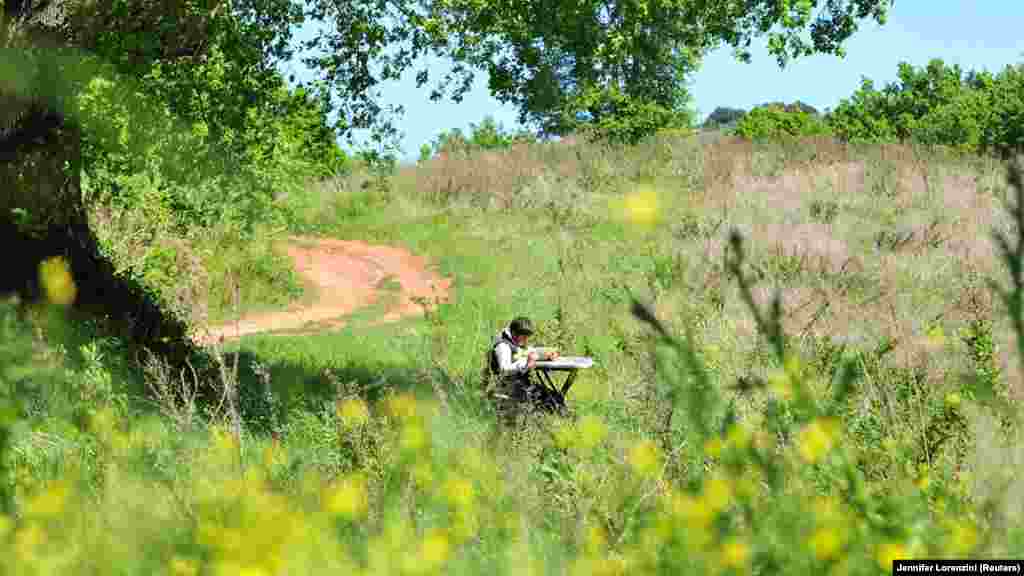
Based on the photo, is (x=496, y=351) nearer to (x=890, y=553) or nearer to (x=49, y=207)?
(x=49, y=207)

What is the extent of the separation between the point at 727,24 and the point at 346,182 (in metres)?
22.2

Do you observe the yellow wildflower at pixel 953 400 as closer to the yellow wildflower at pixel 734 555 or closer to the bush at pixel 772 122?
the yellow wildflower at pixel 734 555

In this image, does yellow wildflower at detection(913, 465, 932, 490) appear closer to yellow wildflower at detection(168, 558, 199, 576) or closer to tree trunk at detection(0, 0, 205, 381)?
yellow wildflower at detection(168, 558, 199, 576)

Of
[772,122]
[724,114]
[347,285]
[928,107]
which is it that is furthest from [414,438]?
[724,114]

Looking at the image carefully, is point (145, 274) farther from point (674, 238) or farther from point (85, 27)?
point (674, 238)

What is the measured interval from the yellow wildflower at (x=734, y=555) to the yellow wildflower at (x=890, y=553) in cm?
30

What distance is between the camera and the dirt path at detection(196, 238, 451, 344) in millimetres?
20516

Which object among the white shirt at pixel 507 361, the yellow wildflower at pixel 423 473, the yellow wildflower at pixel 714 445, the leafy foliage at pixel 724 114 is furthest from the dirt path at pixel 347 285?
the leafy foliage at pixel 724 114

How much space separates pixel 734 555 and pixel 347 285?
21488 mm

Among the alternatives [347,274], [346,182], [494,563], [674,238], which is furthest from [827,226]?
[494,563]

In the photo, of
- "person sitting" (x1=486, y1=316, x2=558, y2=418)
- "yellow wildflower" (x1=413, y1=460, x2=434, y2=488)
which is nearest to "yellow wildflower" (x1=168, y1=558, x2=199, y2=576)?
"yellow wildflower" (x1=413, y1=460, x2=434, y2=488)

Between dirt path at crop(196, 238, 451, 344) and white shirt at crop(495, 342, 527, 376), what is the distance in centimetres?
808

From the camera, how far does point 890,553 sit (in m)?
2.72

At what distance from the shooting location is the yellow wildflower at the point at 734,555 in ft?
8.45
